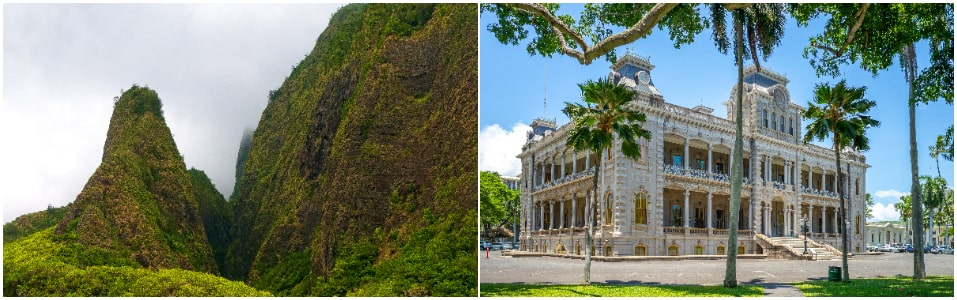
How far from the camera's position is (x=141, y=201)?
111 ft

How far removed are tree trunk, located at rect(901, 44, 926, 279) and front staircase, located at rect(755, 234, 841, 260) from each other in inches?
166

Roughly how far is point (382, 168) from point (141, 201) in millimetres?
13867

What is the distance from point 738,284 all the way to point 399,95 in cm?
1852

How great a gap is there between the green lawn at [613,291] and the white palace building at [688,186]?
4979mm

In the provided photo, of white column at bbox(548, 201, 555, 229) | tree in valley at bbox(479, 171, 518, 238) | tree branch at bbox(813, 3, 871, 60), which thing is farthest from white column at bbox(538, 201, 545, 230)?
tree in valley at bbox(479, 171, 518, 238)

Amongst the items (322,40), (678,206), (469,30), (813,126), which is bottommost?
(678,206)

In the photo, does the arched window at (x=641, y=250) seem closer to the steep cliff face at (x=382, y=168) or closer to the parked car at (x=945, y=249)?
the steep cliff face at (x=382, y=168)

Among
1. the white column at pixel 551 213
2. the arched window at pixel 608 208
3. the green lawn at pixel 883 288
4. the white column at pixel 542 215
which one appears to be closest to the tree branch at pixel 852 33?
the green lawn at pixel 883 288

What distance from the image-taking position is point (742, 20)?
14.2m

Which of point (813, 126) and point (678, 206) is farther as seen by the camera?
point (678, 206)

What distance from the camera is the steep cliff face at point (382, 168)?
2408cm

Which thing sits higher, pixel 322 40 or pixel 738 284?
pixel 322 40

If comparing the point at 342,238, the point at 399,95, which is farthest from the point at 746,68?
the point at 342,238

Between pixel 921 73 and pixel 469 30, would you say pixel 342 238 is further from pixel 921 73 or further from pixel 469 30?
pixel 921 73
